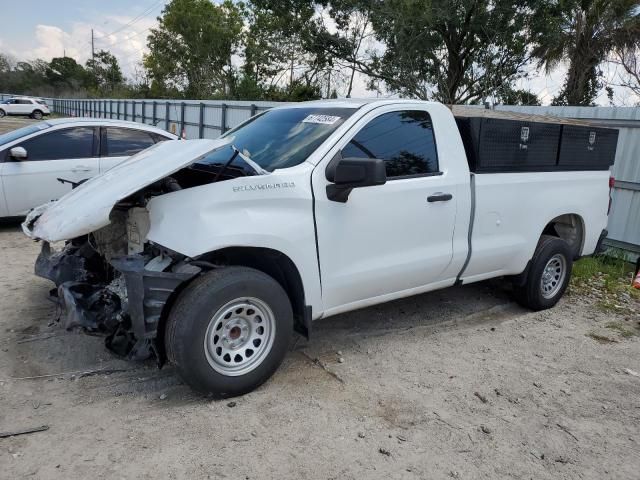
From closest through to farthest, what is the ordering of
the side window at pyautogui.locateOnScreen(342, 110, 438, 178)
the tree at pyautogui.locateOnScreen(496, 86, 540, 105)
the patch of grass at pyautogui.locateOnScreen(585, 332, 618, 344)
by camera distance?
1. the side window at pyautogui.locateOnScreen(342, 110, 438, 178)
2. the patch of grass at pyautogui.locateOnScreen(585, 332, 618, 344)
3. the tree at pyautogui.locateOnScreen(496, 86, 540, 105)

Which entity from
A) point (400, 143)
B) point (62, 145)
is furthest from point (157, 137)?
point (400, 143)

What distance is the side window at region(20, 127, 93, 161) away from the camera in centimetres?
740

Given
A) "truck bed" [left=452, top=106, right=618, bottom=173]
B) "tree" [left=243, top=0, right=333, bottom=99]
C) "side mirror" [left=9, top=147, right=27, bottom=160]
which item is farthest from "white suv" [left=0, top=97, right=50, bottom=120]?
"truck bed" [left=452, top=106, right=618, bottom=173]

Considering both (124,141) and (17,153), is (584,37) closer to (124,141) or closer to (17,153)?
(124,141)

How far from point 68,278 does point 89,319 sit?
84 centimetres

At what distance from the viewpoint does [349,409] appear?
352 centimetres

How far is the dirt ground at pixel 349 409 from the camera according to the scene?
296cm

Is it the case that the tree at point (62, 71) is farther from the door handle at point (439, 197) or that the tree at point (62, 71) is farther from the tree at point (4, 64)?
the door handle at point (439, 197)

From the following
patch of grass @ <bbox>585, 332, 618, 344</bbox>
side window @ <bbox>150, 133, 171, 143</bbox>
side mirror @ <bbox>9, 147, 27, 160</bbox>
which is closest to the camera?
patch of grass @ <bbox>585, 332, 618, 344</bbox>

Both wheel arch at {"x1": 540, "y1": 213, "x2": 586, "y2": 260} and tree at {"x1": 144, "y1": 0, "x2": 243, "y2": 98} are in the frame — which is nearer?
wheel arch at {"x1": 540, "y1": 213, "x2": 586, "y2": 260}

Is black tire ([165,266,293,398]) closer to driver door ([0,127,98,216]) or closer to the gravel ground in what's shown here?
the gravel ground

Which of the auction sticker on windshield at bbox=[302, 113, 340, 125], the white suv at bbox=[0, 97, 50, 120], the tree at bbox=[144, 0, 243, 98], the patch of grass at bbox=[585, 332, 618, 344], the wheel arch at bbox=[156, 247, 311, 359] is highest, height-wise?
the tree at bbox=[144, 0, 243, 98]

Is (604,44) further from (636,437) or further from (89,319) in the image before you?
(89,319)

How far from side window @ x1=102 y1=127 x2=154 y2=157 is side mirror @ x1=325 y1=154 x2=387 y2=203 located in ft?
16.7
